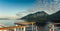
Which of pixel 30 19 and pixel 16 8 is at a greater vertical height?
pixel 16 8

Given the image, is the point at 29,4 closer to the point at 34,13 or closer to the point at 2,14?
the point at 34,13

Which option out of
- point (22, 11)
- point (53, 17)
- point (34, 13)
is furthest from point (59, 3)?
point (22, 11)

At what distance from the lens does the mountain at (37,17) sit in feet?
16.3

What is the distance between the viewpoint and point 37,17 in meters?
5.01

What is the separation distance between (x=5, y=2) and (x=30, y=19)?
0.92 meters

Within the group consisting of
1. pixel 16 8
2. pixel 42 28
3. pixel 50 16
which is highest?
pixel 16 8

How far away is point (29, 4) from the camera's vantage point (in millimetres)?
5008

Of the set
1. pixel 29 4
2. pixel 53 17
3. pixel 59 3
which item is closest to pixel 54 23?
pixel 53 17

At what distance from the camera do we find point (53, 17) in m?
4.92

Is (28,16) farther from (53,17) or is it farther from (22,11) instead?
(53,17)

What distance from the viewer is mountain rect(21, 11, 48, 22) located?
4954 mm

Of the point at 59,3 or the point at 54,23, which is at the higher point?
the point at 59,3

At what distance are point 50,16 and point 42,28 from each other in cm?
43

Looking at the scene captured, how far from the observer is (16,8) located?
505cm
